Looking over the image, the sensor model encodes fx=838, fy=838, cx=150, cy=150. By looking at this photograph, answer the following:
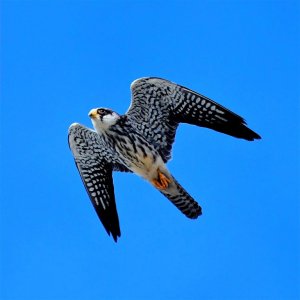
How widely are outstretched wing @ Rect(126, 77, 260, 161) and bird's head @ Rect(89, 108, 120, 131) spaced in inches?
14.4

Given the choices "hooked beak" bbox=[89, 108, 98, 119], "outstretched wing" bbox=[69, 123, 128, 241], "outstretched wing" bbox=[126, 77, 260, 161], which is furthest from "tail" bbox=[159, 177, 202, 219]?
"hooked beak" bbox=[89, 108, 98, 119]

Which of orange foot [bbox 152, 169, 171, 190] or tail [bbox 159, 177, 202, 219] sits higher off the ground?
orange foot [bbox 152, 169, 171, 190]

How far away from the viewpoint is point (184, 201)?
14.1 metres

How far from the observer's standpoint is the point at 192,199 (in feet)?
46.1

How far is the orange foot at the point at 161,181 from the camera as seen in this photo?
1405 centimetres

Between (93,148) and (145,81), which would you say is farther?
(93,148)

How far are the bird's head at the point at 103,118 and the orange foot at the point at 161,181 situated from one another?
114 cm

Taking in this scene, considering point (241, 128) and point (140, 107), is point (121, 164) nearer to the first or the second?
point (140, 107)

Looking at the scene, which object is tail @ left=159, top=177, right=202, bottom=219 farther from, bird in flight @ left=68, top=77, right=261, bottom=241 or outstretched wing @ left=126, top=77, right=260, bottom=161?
outstretched wing @ left=126, top=77, right=260, bottom=161

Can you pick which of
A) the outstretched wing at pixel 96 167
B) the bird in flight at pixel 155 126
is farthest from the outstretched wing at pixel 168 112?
the outstretched wing at pixel 96 167

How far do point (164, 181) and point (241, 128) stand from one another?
1647mm

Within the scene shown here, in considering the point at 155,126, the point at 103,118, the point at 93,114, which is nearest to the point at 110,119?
the point at 103,118

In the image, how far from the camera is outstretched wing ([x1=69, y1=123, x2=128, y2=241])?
14.6 metres

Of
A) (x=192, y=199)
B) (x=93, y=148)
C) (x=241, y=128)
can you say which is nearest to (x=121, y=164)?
(x=93, y=148)
